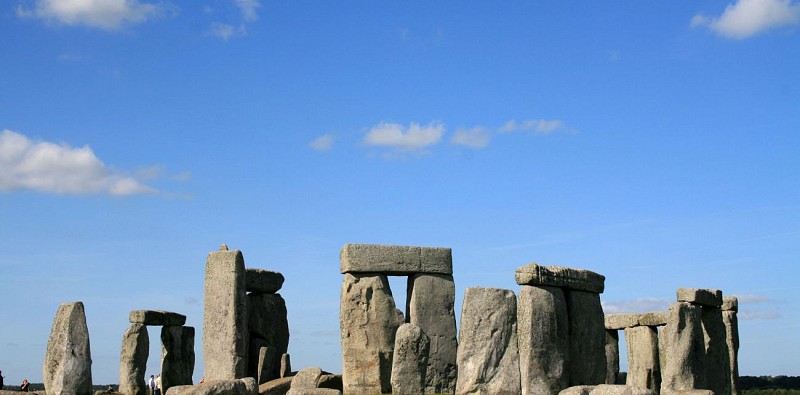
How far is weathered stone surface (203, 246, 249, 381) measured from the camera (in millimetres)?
22625

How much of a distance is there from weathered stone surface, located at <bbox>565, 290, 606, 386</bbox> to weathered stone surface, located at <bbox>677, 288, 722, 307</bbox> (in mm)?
1751

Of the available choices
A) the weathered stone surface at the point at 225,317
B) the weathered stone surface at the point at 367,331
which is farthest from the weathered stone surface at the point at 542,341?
the weathered stone surface at the point at 225,317

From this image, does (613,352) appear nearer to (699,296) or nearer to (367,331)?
(699,296)

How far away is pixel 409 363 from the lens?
62.2 ft

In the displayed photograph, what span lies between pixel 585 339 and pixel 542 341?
1483 millimetres

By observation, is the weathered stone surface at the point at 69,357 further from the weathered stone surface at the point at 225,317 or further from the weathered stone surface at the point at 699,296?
the weathered stone surface at the point at 699,296

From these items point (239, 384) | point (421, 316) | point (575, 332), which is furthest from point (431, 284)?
point (239, 384)

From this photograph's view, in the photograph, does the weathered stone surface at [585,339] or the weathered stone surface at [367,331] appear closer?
the weathered stone surface at [585,339]

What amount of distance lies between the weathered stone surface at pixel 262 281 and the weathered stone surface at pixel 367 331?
A: 2.69 metres

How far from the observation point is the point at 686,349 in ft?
66.7

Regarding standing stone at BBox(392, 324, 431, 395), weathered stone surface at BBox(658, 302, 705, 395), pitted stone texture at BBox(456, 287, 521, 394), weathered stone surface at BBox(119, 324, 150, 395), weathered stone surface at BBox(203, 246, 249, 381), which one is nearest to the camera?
pitted stone texture at BBox(456, 287, 521, 394)

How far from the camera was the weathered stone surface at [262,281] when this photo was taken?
81.4 feet

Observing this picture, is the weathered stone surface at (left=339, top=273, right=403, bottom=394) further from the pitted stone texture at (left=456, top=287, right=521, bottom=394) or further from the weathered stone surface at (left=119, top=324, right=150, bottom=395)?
the weathered stone surface at (left=119, top=324, right=150, bottom=395)

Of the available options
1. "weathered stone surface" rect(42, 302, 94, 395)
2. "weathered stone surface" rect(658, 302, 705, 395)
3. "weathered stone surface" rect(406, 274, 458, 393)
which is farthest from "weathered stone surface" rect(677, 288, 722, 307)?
"weathered stone surface" rect(42, 302, 94, 395)
